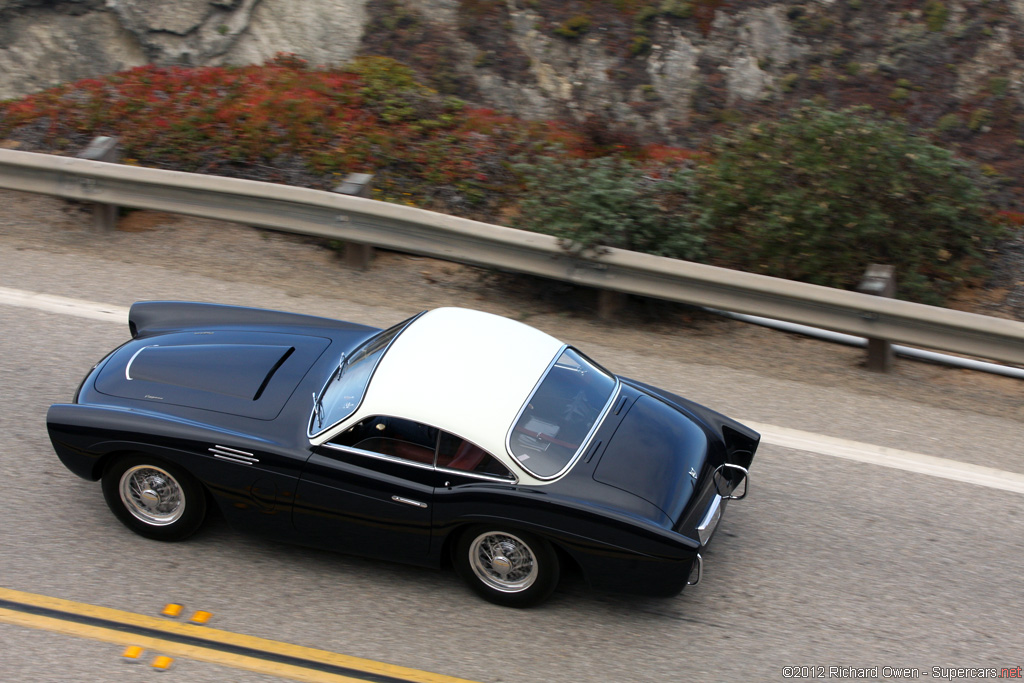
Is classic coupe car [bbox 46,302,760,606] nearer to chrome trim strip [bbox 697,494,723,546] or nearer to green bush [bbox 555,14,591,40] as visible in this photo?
chrome trim strip [bbox 697,494,723,546]

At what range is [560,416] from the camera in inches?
185

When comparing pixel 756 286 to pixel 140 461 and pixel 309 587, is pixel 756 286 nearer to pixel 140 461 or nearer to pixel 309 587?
pixel 309 587

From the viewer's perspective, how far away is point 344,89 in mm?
10703

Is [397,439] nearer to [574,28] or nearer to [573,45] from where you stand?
[573,45]

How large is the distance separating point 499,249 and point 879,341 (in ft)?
10.4

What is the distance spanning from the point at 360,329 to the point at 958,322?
14.5 ft

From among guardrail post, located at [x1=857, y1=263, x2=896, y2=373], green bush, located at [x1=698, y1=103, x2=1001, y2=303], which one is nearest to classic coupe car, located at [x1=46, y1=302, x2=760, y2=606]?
guardrail post, located at [x1=857, y1=263, x2=896, y2=373]

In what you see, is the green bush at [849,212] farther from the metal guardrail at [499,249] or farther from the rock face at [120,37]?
the rock face at [120,37]

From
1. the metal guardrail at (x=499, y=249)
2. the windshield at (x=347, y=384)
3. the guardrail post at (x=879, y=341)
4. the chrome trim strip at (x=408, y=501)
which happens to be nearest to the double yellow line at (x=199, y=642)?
the chrome trim strip at (x=408, y=501)

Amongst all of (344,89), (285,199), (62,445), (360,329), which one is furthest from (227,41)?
(62,445)

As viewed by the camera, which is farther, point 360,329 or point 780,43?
point 780,43

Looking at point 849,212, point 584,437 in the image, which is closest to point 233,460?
point 584,437

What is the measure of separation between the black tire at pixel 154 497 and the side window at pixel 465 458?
1.30m

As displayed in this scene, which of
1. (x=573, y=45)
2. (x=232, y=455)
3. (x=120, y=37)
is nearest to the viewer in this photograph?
(x=232, y=455)
